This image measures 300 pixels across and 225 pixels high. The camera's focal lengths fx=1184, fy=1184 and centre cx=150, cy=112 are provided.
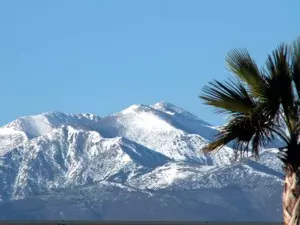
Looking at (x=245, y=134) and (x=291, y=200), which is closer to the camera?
(x=291, y=200)

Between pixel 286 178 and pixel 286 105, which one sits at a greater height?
pixel 286 105

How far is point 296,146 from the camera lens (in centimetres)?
2416

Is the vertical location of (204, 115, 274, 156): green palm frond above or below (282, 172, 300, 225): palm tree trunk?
above

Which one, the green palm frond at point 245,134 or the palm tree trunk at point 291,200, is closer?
the palm tree trunk at point 291,200

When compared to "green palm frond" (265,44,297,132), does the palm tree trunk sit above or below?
below

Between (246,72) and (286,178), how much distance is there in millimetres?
2289

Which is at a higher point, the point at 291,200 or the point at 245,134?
the point at 245,134

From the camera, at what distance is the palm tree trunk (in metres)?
23.4

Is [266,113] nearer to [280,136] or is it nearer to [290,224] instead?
[280,136]

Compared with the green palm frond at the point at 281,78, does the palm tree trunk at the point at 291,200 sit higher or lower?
lower

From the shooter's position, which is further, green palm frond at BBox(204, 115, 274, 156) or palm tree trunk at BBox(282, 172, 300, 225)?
A: green palm frond at BBox(204, 115, 274, 156)

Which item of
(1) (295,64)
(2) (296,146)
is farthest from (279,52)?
(2) (296,146)

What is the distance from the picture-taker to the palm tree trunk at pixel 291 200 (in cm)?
2338

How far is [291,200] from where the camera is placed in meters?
23.6
